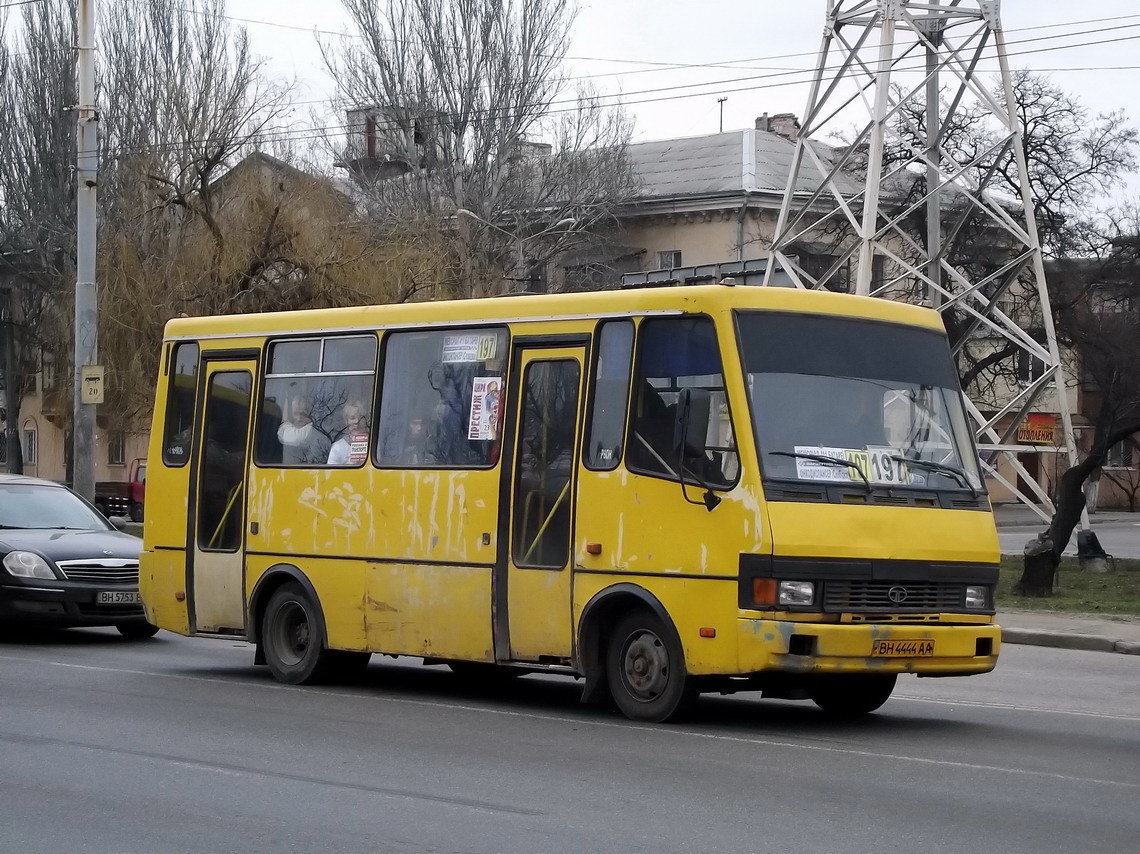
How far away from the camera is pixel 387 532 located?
41.6ft

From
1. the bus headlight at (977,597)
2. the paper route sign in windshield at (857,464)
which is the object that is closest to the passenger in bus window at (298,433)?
the paper route sign in windshield at (857,464)

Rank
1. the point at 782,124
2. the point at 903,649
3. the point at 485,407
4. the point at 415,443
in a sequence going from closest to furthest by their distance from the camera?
the point at 903,649 → the point at 485,407 → the point at 415,443 → the point at 782,124

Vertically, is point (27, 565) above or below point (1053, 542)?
below

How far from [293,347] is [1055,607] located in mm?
11102

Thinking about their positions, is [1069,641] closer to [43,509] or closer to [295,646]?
[295,646]

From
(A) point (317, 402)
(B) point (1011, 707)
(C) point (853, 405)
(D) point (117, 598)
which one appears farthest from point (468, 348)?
(D) point (117, 598)

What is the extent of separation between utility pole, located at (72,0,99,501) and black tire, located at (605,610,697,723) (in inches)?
603

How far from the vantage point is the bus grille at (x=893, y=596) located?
33.7 ft

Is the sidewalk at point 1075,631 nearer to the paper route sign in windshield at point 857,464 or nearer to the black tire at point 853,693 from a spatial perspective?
the black tire at point 853,693

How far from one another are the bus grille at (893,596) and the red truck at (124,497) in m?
34.1

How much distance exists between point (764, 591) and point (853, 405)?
55.7 inches

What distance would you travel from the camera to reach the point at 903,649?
10.4 metres

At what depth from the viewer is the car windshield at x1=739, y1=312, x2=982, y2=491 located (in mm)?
10523

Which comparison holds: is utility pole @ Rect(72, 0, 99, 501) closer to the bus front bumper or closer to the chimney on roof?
the bus front bumper
